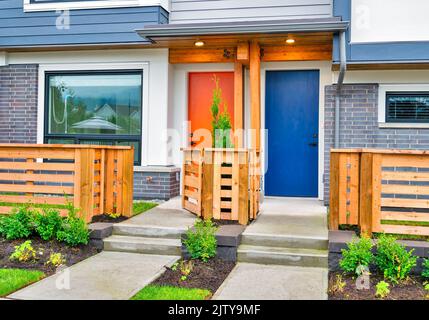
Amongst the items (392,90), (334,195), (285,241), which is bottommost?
(285,241)

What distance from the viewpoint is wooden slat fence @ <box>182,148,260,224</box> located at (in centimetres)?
671

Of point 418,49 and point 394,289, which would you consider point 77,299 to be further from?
point 418,49

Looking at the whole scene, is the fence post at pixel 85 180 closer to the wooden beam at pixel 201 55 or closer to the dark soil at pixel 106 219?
the dark soil at pixel 106 219

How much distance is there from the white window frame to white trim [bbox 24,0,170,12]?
4431 millimetres

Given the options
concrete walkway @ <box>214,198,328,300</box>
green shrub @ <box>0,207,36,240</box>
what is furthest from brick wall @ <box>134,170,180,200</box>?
green shrub @ <box>0,207,36,240</box>

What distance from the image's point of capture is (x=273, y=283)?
4.87 meters

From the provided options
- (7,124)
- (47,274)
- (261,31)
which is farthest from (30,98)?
(47,274)

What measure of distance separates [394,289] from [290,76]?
17.9 ft

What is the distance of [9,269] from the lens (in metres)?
5.21

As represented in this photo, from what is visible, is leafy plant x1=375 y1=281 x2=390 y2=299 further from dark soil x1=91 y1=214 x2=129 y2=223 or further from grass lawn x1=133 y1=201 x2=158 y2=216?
grass lawn x1=133 y1=201 x2=158 y2=216

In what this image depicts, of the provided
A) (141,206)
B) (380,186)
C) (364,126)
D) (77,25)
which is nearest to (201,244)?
(380,186)

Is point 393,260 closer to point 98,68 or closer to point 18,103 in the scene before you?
point 98,68

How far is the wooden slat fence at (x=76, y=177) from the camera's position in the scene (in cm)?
657

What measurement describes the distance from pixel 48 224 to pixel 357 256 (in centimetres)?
385
